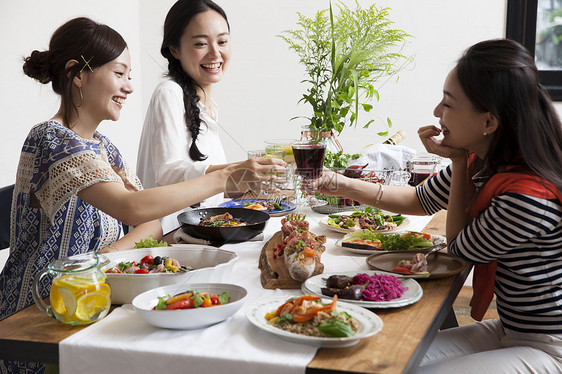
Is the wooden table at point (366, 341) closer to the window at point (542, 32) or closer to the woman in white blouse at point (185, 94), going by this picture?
the woman in white blouse at point (185, 94)

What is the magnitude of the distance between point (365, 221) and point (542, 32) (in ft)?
9.09

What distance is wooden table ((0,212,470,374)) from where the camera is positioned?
3.48 ft

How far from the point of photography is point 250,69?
181 inches

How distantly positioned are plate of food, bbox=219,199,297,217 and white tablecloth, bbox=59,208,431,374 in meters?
1.05

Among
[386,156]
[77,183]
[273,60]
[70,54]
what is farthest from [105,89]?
[273,60]

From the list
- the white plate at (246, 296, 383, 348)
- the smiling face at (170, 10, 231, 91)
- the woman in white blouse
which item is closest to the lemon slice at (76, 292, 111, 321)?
the white plate at (246, 296, 383, 348)

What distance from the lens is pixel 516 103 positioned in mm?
1563

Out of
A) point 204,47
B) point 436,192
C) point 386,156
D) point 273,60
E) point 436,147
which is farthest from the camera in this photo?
point 273,60

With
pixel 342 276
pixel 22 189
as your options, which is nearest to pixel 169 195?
pixel 22 189

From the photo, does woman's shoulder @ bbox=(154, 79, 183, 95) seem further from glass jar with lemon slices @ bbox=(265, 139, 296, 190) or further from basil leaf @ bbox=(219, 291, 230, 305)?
basil leaf @ bbox=(219, 291, 230, 305)

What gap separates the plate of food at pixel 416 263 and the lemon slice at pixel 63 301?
0.75 meters

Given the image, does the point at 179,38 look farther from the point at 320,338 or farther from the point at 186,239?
the point at 320,338

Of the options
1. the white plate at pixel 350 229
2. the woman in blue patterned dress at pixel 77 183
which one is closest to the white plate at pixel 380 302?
the woman in blue patterned dress at pixel 77 183

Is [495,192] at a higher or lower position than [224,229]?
higher
